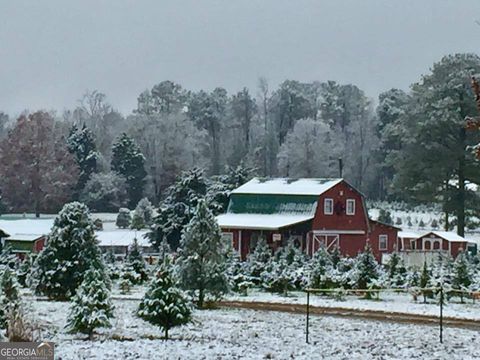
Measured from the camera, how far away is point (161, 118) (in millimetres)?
92875

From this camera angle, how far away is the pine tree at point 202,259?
84.2ft

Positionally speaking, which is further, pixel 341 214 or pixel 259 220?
pixel 341 214

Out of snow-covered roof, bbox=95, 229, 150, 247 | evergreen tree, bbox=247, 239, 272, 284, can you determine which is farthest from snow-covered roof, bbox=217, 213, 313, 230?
evergreen tree, bbox=247, 239, 272, 284

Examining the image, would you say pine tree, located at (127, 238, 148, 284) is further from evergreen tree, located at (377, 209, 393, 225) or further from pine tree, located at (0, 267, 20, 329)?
evergreen tree, located at (377, 209, 393, 225)

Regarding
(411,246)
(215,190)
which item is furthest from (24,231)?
(411,246)

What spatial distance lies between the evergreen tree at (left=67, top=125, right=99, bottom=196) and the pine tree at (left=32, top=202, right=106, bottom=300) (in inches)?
2228

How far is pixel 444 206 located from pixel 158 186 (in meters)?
40.6

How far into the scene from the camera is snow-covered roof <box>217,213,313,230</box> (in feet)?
160

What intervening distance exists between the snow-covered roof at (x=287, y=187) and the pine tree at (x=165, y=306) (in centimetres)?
3428

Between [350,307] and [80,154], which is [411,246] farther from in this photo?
[80,154]

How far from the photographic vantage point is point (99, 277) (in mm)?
19188

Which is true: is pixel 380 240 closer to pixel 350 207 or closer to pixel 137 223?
pixel 350 207

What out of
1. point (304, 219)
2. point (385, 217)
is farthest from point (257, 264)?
point (385, 217)

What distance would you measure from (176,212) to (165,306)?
37079 mm
